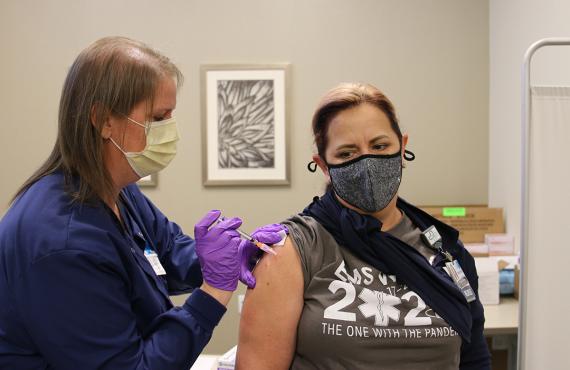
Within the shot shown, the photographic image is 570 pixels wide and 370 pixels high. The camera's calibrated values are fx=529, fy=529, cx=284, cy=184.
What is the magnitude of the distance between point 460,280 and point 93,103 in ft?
3.33

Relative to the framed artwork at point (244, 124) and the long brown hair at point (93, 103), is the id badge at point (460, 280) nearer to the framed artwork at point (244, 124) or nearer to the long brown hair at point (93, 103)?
the long brown hair at point (93, 103)

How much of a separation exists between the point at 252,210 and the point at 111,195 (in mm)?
2105

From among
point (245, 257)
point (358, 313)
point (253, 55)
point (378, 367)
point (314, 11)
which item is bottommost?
point (378, 367)

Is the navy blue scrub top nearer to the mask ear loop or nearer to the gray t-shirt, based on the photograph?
the gray t-shirt

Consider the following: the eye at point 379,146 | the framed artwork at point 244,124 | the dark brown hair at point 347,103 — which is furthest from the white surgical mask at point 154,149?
the framed artwork at point 244,124

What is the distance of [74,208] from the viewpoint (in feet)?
3.64

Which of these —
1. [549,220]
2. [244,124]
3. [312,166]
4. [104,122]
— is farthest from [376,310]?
[244,124]

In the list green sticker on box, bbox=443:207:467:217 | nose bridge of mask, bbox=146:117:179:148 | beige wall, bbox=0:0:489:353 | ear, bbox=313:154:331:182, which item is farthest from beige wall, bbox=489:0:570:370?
Answer: nose bridge of mask, bbox=146:117:179:148

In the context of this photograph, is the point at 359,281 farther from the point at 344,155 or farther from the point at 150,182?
the point at 150,182

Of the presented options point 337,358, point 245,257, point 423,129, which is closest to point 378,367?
point 337,358

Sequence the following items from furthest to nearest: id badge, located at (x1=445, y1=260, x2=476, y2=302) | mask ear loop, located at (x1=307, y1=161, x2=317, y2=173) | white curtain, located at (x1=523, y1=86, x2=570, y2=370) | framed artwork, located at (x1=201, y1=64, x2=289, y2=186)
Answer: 1. framed artwork, located at (x1=201, y1=64, x2=289, y2=186)
2. white curtain, located at (x1=523, y1=86, x2=570, y2=370)
3. mask ear loop, located at (x1=307, y1=161, x2=317, y2=173)
4. id badge, located at (x1=445, y1=260, x2=476, y2=302)

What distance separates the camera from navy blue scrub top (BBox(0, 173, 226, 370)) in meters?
1.03

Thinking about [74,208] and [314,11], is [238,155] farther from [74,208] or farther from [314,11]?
[74,208]

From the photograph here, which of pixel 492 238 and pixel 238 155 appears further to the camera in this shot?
pixel 238 155
